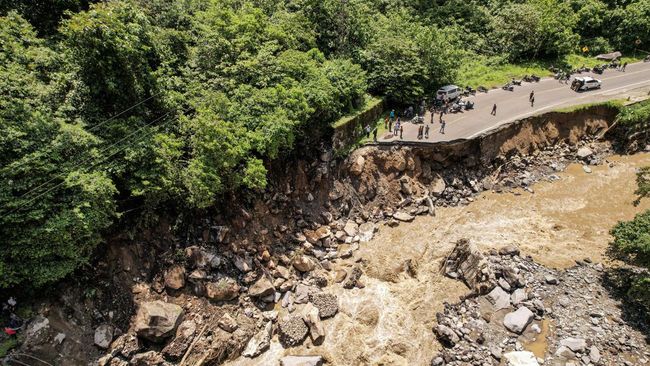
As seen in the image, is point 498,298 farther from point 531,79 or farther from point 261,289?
point 531,79

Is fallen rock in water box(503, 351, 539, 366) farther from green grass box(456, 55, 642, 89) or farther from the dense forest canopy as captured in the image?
green grass box(456, 55, 642, 89)

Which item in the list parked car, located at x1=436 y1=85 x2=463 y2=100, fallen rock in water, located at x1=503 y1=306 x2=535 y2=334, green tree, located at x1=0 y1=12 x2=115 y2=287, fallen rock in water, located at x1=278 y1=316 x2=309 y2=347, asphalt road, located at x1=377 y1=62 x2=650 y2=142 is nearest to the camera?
green tree, located at x1=0 y1=12 x2=115 y2=287

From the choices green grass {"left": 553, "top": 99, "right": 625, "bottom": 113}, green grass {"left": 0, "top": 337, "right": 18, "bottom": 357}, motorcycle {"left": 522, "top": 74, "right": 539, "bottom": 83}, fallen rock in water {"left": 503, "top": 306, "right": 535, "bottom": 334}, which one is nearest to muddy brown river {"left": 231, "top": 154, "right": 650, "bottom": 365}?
fallen rock in water {"left": 503, "top": 306, "right": 535, "bottom": 334}

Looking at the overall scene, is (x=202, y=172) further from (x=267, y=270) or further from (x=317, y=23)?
(x=317, y=23)

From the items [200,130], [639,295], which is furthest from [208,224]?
[639,295]

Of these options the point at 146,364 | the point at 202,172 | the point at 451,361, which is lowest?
the point at 451,361

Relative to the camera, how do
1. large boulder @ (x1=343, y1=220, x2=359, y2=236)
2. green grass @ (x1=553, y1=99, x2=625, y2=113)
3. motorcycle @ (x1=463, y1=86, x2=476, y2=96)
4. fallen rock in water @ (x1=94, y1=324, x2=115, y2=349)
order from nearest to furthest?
fallen rock in water @ (x1=94, y1=324, x2=115, y2=349), large boulder @ (x1=343, y1=220, x2=359, y2=236), green grass @ (x1=553, y1=99, x2=625, y2=113), motorcycle @ (x1=463, y1=86, x2=476, y2=96)

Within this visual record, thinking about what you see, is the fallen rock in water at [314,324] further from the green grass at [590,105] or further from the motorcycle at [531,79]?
the motorcycle at [531,79]

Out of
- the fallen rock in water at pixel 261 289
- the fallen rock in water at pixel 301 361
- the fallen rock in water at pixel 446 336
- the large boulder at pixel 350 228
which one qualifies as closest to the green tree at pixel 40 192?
the fallen rock in water at pixel 261 289
